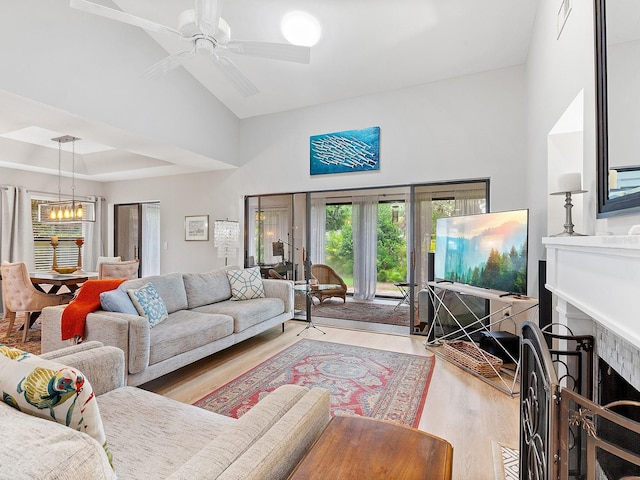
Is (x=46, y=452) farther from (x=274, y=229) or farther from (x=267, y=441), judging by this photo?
(x=274, y=229)

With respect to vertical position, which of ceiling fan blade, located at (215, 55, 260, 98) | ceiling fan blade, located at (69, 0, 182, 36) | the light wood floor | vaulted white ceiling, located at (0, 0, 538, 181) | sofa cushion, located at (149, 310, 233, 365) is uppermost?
vaulted white ceiling, located at (0, 0, 538, 181)

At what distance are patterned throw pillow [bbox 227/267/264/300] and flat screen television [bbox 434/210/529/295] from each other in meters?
2.27

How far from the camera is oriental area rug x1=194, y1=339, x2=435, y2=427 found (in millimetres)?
2512

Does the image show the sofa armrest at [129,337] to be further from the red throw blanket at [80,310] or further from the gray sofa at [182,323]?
the red throw blanket at [80,310]

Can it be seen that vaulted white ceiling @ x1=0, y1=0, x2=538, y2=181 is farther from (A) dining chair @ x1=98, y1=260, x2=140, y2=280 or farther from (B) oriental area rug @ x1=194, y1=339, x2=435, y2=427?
(B) oriental area rug @ x1=194, y1=339, x2=435, y2=427

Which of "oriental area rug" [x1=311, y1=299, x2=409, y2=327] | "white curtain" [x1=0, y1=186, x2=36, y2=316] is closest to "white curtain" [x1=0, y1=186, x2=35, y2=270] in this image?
"white curtain" [x1=0, y1=186, x2=36, y2=316]

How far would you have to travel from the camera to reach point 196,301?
3.85m

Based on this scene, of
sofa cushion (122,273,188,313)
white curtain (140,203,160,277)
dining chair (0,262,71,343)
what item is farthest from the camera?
white curtain (140,203,160,277)

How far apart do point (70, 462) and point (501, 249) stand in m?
3.21

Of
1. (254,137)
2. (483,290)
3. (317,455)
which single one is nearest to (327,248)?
(254,137)

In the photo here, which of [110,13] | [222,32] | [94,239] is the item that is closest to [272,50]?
[222,32]

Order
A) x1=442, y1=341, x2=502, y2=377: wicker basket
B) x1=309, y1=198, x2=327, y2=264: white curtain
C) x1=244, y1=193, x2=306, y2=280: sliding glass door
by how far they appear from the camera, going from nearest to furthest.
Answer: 1. x1=442, y1=341, x2=502, y2=377: wicker basket
2. x1=244, y1=193, x2=306, y2=280: sliding glass door
3. x1=309, y1=198, x2=327, y2=264: white curtain

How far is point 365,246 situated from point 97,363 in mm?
5834

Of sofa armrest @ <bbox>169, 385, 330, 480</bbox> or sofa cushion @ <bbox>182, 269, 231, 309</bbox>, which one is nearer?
sofa armrest @ <bbox>169, 385, 330, 480</bbox>
